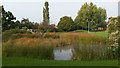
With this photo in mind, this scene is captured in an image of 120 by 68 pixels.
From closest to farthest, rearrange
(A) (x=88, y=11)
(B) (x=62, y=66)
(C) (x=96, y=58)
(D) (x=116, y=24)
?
(B) (x=62, y=66), (C) (x=96, y=58), (D) (x=116, y=24), (A) (x=88, y=11)

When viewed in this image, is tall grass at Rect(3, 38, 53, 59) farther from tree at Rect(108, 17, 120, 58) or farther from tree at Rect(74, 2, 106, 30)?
tree at Rect(74, 2, 106, 30)

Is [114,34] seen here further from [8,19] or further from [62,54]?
[8,19]

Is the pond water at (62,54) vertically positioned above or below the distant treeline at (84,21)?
below

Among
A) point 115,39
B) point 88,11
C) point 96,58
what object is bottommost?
point 96,58

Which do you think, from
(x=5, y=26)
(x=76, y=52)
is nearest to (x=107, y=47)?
(x=76, y=52)

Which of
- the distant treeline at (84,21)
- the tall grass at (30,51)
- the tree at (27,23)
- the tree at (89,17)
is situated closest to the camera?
the tall grass at (30,51)

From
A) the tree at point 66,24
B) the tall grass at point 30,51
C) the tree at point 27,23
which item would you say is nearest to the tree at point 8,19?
the tree at point 27,23

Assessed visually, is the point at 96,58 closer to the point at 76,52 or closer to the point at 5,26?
the point at 76,52

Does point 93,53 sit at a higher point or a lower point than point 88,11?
lower

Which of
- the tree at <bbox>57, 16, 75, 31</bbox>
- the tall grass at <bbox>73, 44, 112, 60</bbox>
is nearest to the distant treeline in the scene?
the tree at <bbox>57, 16, 75, 31</bbox>

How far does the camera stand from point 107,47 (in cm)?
1024

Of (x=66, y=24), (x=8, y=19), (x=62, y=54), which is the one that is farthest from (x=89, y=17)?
(x=62, y=54)

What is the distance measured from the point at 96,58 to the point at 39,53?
220 cm

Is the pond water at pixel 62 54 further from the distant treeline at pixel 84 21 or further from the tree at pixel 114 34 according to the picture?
the distant treeline at pixel 84 21
